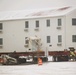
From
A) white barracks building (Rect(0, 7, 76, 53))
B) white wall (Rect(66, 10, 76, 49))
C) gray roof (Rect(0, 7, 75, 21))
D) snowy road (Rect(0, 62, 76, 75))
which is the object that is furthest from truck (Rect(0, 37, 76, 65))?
gray roof (Rect(0, 7, 75, 21))

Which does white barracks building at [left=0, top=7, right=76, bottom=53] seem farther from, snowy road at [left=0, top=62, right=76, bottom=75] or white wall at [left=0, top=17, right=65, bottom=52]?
snowy road at [left=0, top=62, right=76, bottom=75]

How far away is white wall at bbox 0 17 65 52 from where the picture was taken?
42.4m

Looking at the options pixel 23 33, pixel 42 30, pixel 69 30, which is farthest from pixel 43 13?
pixel 69 30

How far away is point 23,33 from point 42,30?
117 inches

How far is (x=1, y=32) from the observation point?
46.0 meters

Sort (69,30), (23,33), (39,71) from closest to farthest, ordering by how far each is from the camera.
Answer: (39,71) < (69,30) < (23,33)

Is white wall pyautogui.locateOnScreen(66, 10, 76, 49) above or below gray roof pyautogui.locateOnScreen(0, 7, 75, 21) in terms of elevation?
below

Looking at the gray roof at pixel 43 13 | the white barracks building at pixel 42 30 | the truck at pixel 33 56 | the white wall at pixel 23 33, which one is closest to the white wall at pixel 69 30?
the white barracks building at pixel 42 30

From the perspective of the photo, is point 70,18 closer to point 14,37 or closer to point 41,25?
point 41,25

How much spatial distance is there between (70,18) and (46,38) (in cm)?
418

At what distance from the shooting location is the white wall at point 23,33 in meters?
42.4

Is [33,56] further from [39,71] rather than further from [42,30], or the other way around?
[39,71]

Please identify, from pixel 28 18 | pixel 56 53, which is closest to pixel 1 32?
pixel 28 18

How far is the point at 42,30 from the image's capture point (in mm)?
43406
